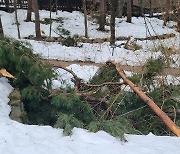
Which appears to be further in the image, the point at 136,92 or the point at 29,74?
the point at 29,74

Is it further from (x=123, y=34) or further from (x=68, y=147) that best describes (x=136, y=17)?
(x=68, y=147)

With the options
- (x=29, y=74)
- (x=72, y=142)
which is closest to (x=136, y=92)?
(x=29, y=74)

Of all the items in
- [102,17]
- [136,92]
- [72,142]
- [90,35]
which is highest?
[102,17]

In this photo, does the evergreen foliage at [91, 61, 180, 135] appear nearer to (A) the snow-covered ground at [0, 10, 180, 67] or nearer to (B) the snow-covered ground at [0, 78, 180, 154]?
(B) the snow-covered ground at [0, 78, 180, 154]

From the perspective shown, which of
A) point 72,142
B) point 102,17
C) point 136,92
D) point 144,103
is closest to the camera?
point 72,142

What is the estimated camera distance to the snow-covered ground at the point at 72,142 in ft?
15.2

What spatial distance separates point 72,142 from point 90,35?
17.7m

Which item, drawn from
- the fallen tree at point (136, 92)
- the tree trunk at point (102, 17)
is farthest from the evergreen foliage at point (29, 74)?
the tree trunk at point (102, 17)

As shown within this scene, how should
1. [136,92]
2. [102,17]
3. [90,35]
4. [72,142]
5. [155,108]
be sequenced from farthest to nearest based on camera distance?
[102,17], [90,35], [136,92], [155,108], [72,142]

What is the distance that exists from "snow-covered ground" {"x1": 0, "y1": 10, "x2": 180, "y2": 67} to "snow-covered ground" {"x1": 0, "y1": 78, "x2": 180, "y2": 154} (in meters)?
5.45

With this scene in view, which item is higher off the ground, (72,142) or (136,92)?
(136,92)

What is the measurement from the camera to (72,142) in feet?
15.9

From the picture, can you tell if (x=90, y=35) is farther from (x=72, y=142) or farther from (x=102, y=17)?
(x=72, y=142)

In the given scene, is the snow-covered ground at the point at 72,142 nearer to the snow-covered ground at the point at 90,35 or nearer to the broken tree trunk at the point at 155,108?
the broken tree trunk at the point at 155,108
